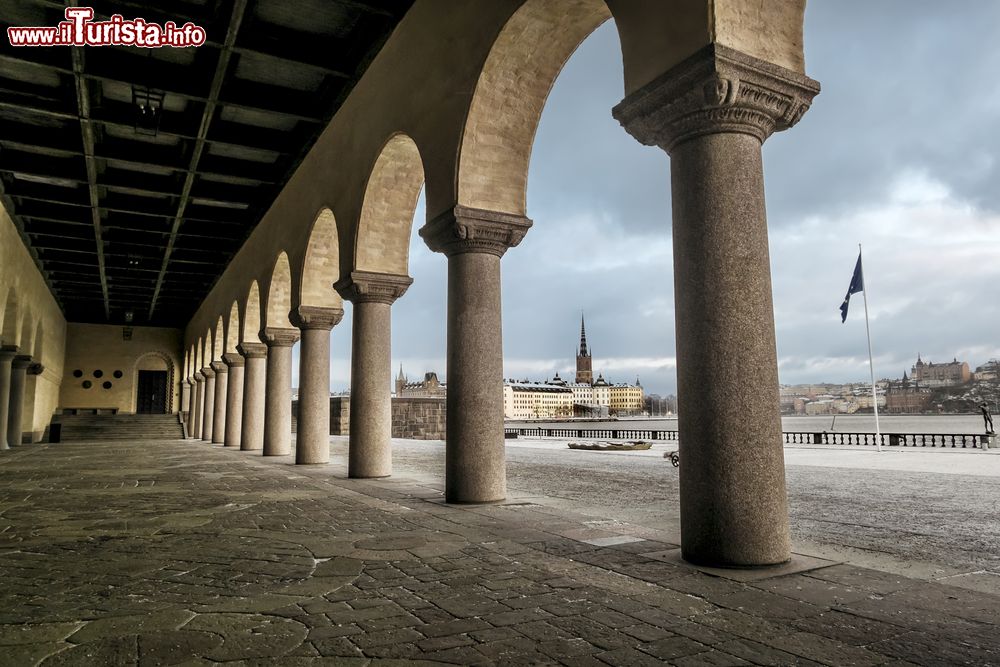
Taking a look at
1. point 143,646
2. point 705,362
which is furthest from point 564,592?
point 143,646

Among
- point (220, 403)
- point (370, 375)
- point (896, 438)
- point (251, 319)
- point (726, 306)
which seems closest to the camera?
point (726, 306)

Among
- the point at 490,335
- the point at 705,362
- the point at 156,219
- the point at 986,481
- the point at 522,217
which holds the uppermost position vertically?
the point at 156,219

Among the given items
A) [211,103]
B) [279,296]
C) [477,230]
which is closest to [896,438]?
[279,296]

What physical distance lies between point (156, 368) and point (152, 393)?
1.52m

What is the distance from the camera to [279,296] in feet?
53.9

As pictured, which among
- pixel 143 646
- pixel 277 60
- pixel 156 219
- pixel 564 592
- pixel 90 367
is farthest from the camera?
pixel 90 367

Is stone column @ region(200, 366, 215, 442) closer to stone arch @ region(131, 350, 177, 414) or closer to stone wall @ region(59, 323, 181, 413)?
stone wall @ region(59, 323, 181, 413)

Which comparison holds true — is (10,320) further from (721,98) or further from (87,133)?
(721,98)

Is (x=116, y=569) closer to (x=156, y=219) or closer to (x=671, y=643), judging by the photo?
(x=671, y=643)

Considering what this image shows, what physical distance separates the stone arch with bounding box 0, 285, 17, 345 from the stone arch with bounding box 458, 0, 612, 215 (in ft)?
57.3

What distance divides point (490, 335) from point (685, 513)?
352 cm

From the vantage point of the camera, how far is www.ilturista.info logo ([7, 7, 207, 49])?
9586mm

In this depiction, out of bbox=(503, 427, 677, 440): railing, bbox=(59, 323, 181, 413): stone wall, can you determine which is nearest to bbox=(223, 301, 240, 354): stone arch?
bbox=(59, 323, 181, 413): stone wall

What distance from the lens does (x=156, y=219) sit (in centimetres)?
1906
